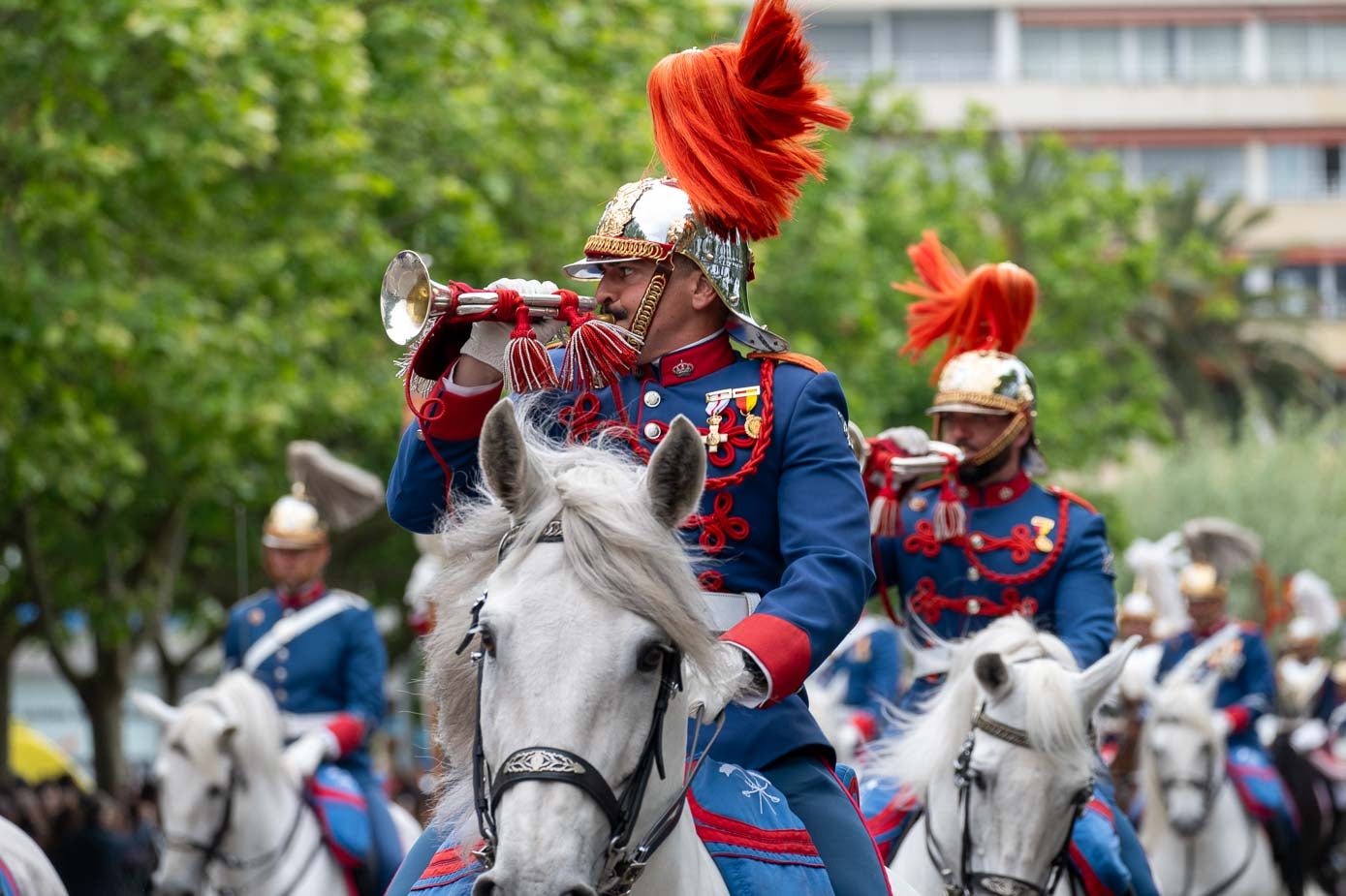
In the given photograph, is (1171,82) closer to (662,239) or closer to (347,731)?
(347,731)

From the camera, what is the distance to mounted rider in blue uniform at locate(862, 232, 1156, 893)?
860 centimetres

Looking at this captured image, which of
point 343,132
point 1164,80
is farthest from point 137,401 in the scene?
point 1164,80

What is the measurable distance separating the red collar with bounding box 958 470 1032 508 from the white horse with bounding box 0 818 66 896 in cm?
379

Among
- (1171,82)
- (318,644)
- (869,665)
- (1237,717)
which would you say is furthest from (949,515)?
(1171,82)

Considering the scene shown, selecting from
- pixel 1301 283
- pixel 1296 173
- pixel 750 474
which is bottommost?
pixel 1301 283

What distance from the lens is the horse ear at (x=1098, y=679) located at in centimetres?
743

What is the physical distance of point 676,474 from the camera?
422cm

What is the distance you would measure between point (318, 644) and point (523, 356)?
294 inches

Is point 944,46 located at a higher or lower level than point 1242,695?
higher

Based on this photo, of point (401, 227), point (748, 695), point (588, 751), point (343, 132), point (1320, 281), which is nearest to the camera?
point (588, 751)

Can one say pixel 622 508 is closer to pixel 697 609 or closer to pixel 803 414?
pixel 697 609

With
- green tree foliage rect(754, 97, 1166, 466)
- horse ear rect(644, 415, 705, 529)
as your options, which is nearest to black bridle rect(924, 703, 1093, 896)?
horse ear rect(644, 415, 705, 529)

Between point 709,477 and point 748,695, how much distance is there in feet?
2.63

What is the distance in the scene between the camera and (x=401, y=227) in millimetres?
21203
